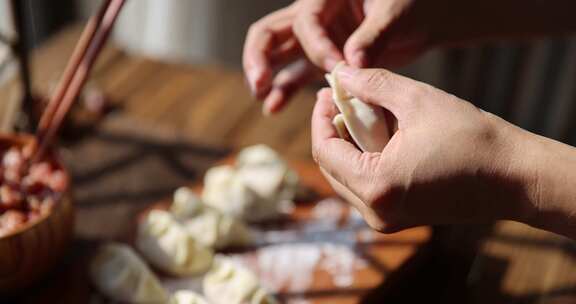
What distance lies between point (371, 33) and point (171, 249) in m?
0.38

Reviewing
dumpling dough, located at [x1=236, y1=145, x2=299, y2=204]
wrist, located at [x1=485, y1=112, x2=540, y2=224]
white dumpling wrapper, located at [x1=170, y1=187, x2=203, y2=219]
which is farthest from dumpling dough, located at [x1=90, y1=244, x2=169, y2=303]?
wrist, located at [x1=485, y1=112, x2=540, y2=224]

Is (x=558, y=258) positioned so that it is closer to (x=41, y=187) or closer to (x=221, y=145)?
(x=221, y=145)

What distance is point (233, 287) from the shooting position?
0.91 meters

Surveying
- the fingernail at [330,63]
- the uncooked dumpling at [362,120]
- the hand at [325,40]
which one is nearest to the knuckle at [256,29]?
the hand at [325,40]

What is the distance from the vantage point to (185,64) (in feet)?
4.84

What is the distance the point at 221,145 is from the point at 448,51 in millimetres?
835

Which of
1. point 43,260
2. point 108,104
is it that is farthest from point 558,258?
point 108,104

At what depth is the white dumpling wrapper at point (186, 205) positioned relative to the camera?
103 centimetres

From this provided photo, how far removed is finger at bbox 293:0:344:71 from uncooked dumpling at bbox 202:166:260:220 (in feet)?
0.83

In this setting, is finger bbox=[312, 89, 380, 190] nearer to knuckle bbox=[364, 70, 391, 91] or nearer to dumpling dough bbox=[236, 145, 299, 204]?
→ knuckle bbox=[364, 70, 391, 91]

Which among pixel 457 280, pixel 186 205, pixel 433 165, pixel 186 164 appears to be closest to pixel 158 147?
pixel 186 164

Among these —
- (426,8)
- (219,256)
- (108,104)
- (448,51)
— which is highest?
(426,8)

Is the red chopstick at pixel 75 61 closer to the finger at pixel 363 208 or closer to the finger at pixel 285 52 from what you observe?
the finger at pixel 285 52

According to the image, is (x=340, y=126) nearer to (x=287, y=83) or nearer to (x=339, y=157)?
(x=339, y=157)
